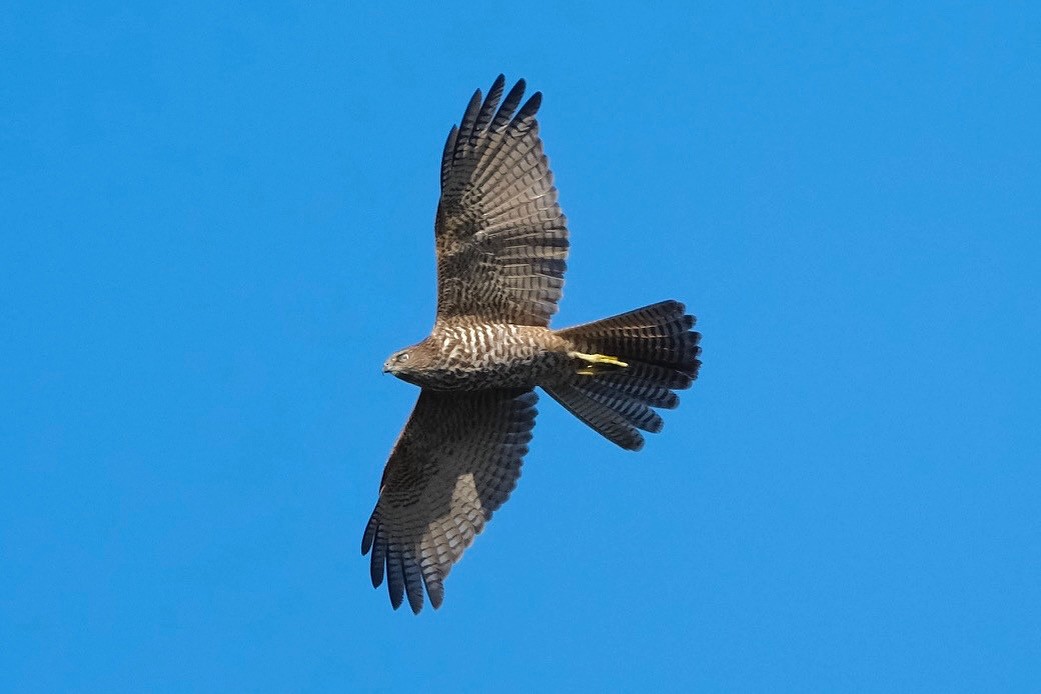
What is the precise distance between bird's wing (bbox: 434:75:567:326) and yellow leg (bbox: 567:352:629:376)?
0.72m

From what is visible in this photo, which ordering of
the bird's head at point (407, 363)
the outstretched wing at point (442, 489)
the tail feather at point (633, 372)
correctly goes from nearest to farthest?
the bird's head at point (407, 363)
the tail feather at point (633, 372)
the outstretched wing at point (442, 489)

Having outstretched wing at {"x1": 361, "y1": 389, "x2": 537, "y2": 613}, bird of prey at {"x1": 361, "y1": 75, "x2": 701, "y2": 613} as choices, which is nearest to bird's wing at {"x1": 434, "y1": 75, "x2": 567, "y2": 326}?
bird of prey at {"x1": 361, "y1": 75, "x2": 701, "y2": 613}

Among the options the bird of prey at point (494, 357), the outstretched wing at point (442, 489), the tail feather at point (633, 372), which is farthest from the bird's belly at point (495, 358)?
the outstretched wing at point (442, 489)

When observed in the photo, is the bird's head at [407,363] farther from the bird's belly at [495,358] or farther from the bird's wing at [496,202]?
the bird's wing at [496,202]

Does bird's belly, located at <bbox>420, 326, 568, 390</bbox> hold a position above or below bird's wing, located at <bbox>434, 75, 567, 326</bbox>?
below

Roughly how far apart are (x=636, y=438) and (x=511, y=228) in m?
2.18

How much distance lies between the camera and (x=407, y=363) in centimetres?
1359

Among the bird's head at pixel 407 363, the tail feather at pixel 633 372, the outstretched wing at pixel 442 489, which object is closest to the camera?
the bird's head at pixel 407 363

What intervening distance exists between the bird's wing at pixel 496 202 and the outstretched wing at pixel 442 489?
141 centimetres

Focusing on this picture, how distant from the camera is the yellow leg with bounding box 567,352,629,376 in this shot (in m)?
14.1

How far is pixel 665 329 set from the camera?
1402 cm

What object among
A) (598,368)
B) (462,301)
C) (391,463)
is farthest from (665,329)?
(391,463)

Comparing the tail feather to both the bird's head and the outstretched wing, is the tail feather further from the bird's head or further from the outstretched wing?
the bird's head

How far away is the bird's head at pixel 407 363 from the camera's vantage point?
44.5 feet
